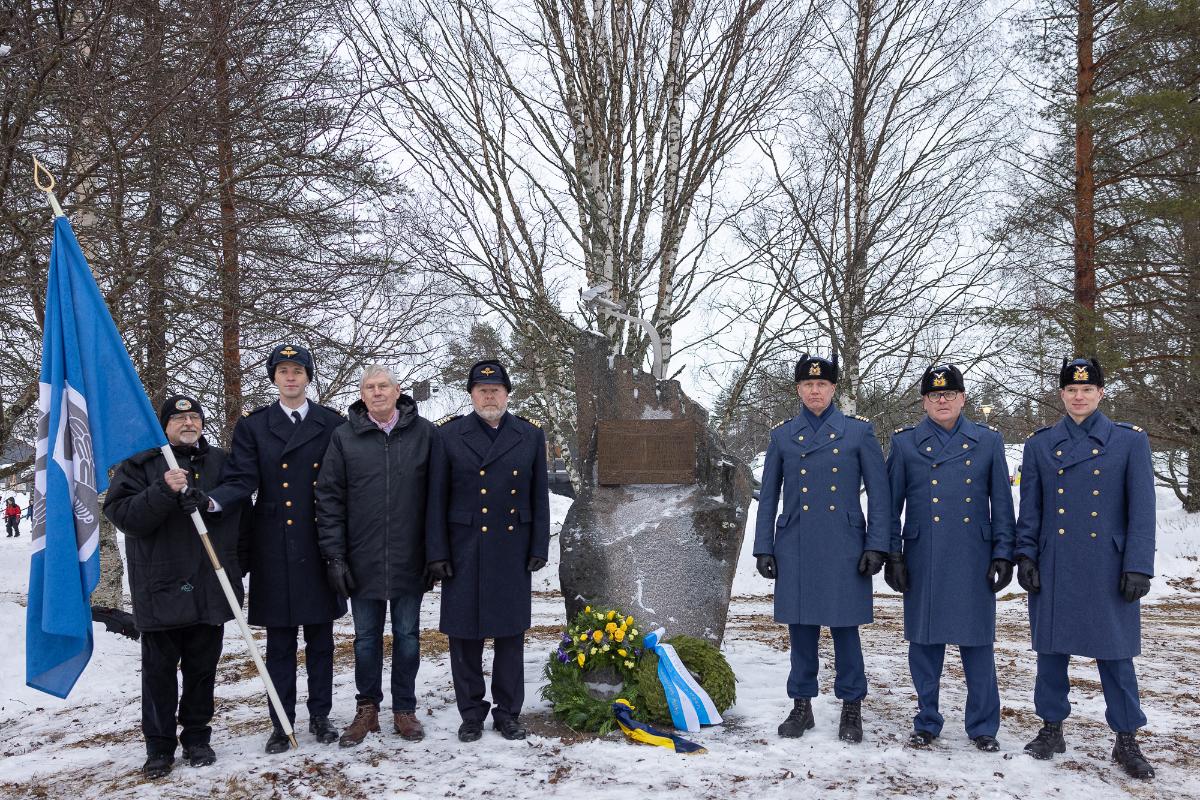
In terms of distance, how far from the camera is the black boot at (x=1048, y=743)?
13.5 ft

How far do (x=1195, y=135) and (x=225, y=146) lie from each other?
11410 millimetres

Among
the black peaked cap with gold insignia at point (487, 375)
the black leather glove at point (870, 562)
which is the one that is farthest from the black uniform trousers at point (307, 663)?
the black leather glove at point (870, 562)

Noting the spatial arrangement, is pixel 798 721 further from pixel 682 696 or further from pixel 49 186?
pixel 49 186

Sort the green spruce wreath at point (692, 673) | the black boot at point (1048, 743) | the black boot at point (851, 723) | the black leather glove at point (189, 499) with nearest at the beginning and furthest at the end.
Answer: the black leather glove at point (189, 499) → the black boot at point (1048, 743) → the black boot at point (851, 723) → the green spruce wreath at point (692, 673)

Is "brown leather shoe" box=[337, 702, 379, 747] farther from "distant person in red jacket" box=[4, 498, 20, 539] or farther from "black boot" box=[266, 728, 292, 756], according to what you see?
"distant person in red jacket" box=[4, 498, 20, 539]

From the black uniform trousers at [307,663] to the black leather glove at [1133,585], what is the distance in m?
3.90

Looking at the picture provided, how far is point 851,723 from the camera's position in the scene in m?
4.39

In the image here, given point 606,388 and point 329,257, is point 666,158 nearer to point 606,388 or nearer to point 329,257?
point 329,257

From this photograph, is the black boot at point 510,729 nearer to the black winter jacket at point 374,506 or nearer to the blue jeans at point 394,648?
the blue jeans at point 394,648

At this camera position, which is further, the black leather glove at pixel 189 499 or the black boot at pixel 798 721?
the black boot at pixel 798 721

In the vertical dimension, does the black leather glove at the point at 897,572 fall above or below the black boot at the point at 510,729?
above

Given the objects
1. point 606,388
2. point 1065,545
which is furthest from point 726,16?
point 1065,545

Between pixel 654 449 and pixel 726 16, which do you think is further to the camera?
pixel 726 16

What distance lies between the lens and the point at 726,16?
32.6 ft
